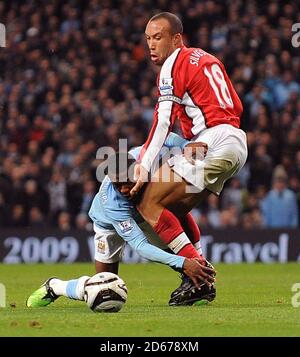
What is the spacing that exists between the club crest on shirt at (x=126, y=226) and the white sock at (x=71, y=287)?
1.67 ft

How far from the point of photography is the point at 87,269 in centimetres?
1516

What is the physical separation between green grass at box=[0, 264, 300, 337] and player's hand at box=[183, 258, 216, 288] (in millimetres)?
246

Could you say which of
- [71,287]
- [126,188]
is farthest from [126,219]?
[71,287]

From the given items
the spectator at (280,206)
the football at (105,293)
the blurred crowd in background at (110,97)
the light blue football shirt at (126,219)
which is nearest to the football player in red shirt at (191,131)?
the light blue football shirt at (126,219)

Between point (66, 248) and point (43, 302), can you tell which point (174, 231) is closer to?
point (43, 302)

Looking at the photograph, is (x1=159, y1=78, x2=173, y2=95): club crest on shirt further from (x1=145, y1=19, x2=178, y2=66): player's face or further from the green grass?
the green grass

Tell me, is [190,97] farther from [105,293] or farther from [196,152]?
[105,293]

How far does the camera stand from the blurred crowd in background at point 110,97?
1777 cm

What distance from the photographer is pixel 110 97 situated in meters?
19.6

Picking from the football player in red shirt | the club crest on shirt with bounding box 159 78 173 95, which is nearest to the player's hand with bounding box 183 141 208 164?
the football player in red shirt

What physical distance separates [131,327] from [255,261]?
1007 cm

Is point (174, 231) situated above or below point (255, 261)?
above

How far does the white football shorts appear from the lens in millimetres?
8961

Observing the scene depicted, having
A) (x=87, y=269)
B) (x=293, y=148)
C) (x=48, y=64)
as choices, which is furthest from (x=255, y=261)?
(x=48, y=64)
